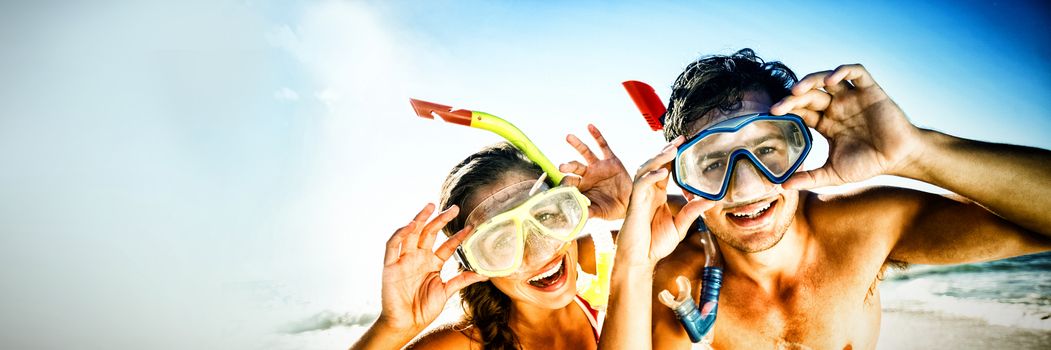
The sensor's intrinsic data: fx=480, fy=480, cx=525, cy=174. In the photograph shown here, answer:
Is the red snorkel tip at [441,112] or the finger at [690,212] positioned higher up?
the red snorkel tip at [441,112]

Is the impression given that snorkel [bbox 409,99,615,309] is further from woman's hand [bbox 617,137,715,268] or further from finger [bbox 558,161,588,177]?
woman's hand [bbox 617,137,715,268]

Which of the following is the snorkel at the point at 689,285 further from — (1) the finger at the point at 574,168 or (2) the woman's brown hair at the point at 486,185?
(2) the woman's brown hair at the point at 486,185

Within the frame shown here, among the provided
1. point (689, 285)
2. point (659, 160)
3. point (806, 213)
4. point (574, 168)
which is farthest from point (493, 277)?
point (806, 213)

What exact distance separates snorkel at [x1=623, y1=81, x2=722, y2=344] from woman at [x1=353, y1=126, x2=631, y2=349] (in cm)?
36

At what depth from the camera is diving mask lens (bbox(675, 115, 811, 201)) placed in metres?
2.31

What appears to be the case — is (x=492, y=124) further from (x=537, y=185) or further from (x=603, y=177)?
(x=603, y=177)

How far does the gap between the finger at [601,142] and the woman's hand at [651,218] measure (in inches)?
29.8

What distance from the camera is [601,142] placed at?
3.13 m

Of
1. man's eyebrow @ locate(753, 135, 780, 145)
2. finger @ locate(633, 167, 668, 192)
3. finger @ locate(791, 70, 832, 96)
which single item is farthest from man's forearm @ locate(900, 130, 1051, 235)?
finger @ locate(633, 167, 668, 192)

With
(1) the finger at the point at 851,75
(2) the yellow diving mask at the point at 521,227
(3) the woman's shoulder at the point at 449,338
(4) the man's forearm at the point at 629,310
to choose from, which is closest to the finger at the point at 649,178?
(4) the man's forearm at the point at 629,310

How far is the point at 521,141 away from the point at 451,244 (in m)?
0.75

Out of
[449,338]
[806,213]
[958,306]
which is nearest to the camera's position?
[806,213]

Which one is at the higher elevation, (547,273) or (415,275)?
(415,275)

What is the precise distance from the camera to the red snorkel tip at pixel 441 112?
259 centimetres
